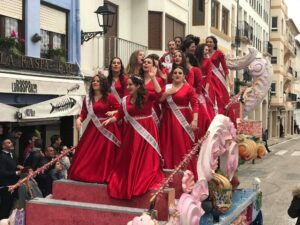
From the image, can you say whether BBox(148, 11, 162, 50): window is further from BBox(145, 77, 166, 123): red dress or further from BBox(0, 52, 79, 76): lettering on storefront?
BBox(145, 77, 166, 123): red dress

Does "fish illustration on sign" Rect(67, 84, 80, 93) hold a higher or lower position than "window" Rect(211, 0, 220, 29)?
lower

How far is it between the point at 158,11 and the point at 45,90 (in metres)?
8.47

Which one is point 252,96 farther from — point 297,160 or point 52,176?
point 297,160

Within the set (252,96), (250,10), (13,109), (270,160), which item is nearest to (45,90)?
(13,109)

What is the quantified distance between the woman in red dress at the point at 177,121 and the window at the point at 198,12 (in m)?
19.2

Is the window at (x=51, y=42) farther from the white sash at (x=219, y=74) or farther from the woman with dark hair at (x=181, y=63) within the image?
the woman with dark hair at (x=181, y=63)

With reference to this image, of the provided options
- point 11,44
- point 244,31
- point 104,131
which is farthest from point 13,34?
point 244,31

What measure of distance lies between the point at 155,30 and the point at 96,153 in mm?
14464

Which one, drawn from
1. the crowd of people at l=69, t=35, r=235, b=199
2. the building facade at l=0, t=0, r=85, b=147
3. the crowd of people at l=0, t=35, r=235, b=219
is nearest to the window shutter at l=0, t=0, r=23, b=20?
the building facade at l=0, t=0, r=85, b=147

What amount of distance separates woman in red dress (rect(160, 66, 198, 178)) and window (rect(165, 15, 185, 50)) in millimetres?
14303

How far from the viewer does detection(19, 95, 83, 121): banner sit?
33.9 ft

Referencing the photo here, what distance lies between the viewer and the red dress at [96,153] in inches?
217

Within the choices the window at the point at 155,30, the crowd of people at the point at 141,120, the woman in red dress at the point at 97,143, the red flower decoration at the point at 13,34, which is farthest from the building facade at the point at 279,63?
the woman in red dress at the point at 97,143

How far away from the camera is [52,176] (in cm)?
834
